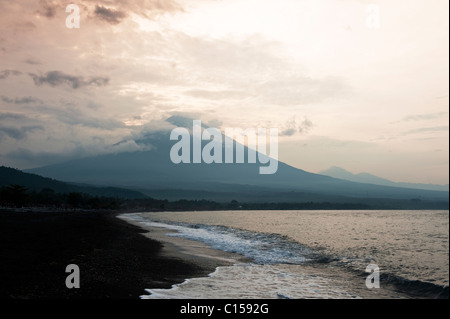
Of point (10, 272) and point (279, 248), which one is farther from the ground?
point (10, 272)

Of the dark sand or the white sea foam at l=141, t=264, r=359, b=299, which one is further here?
the white sea foam at l=141, t=264, r=359, b=299

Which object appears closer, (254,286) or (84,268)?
(84,268)

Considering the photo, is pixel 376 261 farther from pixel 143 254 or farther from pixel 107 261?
pixel 107 261

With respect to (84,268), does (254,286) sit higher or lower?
lower

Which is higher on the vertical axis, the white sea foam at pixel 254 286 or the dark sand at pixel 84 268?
the dark sand at pixel 84 268

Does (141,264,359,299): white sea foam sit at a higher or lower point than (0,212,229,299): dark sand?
lower

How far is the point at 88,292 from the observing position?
43.1 ft

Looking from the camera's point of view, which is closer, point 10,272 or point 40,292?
point 40,292

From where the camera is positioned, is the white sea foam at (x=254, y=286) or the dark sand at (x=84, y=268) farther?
the white sea foam at (x=254, y=286)
